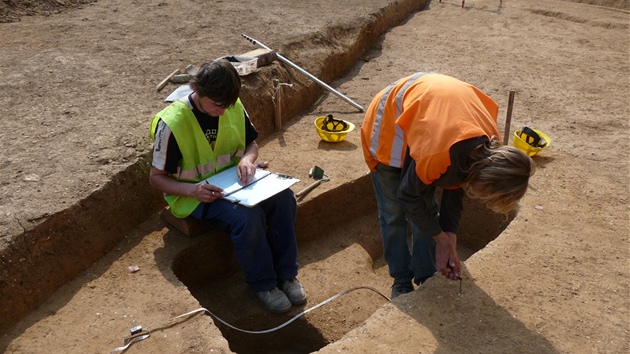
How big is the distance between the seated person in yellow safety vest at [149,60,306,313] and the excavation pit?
0.30 metres

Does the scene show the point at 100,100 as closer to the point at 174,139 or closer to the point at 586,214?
the point at 174,139

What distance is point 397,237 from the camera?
12.4ft

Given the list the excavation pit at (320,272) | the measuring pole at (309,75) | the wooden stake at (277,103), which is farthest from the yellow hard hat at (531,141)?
the wooden stake at (277,103)

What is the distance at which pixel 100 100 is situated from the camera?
16.6 feet

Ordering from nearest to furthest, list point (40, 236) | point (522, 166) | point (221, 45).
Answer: point (522, 166), point (40, 236), point (221, 45)

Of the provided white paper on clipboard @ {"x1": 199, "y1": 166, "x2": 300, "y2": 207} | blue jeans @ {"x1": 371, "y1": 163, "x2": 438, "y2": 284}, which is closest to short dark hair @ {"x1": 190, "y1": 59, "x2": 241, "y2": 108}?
white paper on clipboard @ {"x1": 199, "y1": 166, "x2": 300, "y2": 207}

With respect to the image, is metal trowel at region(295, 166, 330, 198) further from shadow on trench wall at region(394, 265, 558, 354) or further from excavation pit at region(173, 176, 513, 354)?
shadow on trench wall at region(394, 265, 558, 354)

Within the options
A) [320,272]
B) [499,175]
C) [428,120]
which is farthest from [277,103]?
[499,175]

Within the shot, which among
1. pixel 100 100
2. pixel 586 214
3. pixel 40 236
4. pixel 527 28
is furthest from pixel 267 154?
pixel 527 28

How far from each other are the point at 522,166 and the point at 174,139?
6.78 feet

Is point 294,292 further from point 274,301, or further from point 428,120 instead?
point 428,120

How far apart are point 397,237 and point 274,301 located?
94cm

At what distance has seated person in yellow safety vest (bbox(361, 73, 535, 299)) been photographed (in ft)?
9.08

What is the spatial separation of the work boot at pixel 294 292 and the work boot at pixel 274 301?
59mm
